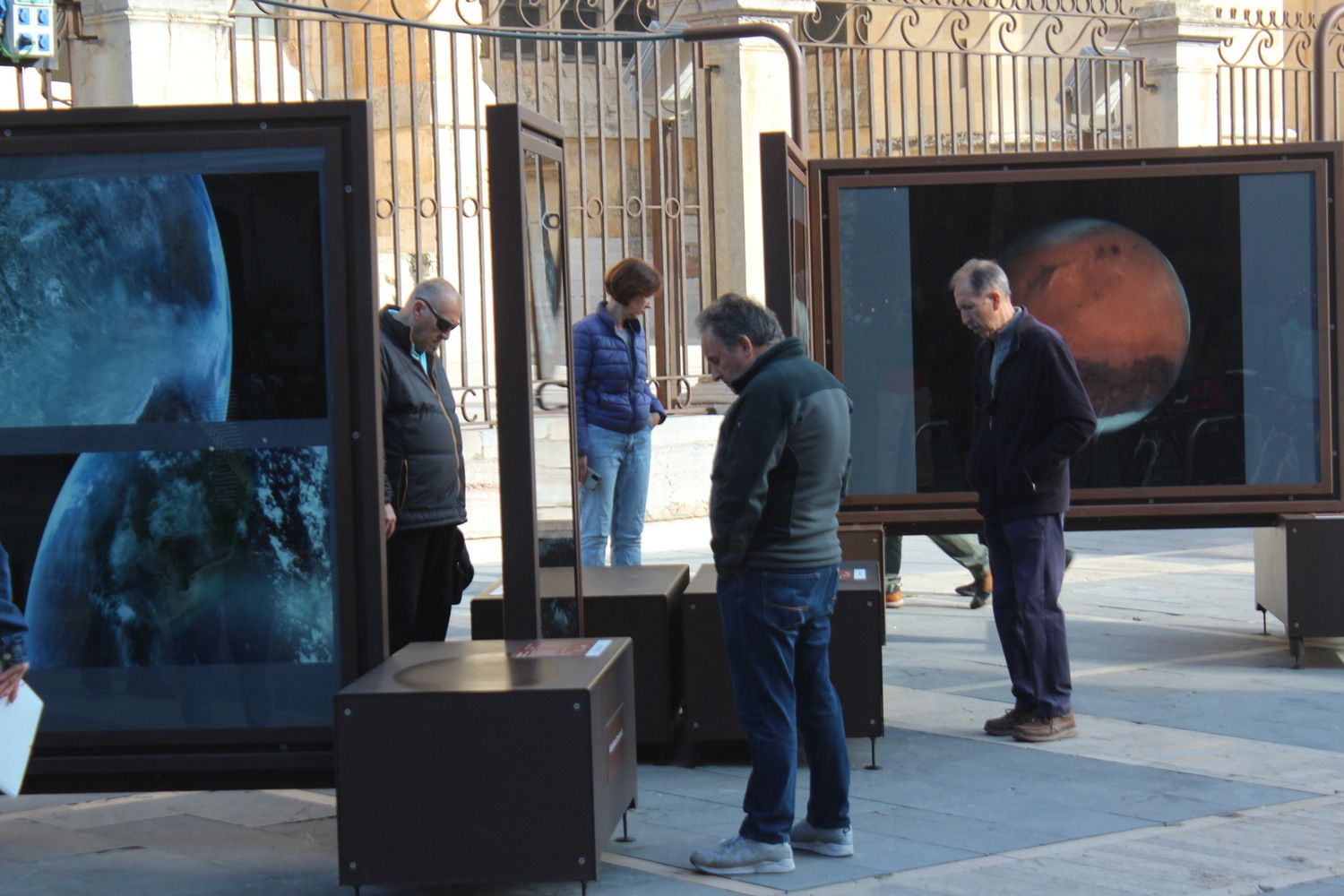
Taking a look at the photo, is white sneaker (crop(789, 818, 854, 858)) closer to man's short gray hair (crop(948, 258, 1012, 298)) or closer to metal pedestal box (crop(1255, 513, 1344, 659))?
man's short gray hair (crop(948, 258, 1012, 298))

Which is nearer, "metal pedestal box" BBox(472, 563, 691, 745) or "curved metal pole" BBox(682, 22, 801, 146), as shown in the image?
"metal pedestal box" BBox(472, 563, 691, 745)

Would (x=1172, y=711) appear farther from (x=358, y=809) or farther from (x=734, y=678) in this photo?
(x=358, y=809)

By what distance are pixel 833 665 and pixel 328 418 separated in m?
2.07

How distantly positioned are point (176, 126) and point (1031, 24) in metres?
19.5

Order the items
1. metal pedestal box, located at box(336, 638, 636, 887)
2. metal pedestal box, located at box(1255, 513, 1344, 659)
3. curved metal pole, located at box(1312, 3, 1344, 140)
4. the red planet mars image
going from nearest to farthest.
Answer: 1. metal pedestal box, located at box(336, 638, 636, 887)
2. metal pedestal box, located at box(1255, 513, 1344, 659)
3. the red planet mars image
4. curved metal pole, located at box(1312, 3, 1344, 140)

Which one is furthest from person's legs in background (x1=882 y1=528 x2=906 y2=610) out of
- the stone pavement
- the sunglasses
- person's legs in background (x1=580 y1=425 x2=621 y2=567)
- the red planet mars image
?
A: the sunglasses

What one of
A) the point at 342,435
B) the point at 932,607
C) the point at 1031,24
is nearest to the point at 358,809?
the point at 342,435

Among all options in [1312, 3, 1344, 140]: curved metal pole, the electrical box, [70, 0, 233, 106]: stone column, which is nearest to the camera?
[1312, 3, 1344, 140]: curved metal pole

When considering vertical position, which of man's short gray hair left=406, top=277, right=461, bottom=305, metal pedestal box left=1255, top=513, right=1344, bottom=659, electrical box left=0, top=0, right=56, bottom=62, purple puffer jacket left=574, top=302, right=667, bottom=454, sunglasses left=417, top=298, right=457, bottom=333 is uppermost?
electrical box left=0, top=0, right=56, bottom=62

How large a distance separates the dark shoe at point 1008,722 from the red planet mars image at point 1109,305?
196cm

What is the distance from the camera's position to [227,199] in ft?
16.8

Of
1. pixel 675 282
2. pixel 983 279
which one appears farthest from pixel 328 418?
pixel 675 282

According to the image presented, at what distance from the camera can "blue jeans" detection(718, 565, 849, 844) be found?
197 inches

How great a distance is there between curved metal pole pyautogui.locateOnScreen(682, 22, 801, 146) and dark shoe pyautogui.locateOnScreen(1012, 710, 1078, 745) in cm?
276
